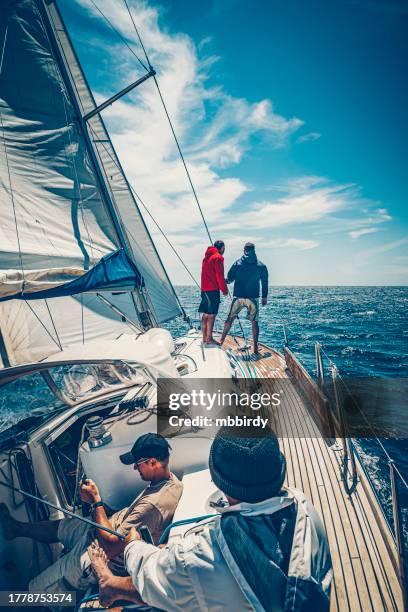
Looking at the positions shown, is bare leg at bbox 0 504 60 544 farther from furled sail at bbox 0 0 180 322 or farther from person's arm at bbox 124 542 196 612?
furled sail at bbox 0 0 180 322

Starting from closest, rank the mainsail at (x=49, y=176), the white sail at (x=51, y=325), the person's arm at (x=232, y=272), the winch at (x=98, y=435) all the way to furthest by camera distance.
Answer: the winch at (x=98, y=435) → the mainsail at (x=49, y=176) → the white sail at (x=51, y=325) → the person's arm at (x=232, y=272)

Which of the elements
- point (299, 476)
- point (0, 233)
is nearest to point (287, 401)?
point (299, 476)

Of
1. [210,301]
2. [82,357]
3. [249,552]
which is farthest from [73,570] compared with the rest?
[210,301]

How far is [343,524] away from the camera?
284cm

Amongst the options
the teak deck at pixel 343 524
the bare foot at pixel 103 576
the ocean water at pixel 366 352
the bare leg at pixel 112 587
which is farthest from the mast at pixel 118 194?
the bare leg at pixel 112 587

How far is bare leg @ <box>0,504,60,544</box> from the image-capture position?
2523mm

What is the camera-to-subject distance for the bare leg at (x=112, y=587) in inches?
73.1

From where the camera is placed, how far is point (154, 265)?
340 inches

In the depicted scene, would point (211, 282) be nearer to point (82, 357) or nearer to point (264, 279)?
point (264, 279)

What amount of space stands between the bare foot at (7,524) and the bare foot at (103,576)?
890mm

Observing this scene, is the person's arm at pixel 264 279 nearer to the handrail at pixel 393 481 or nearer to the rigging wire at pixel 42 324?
the handrail at pixel 393 481

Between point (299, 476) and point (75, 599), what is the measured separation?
2.57 meters

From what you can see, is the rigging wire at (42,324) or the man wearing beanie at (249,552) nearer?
the man wearing beanie at (249,552)

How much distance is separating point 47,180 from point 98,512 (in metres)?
5.76
